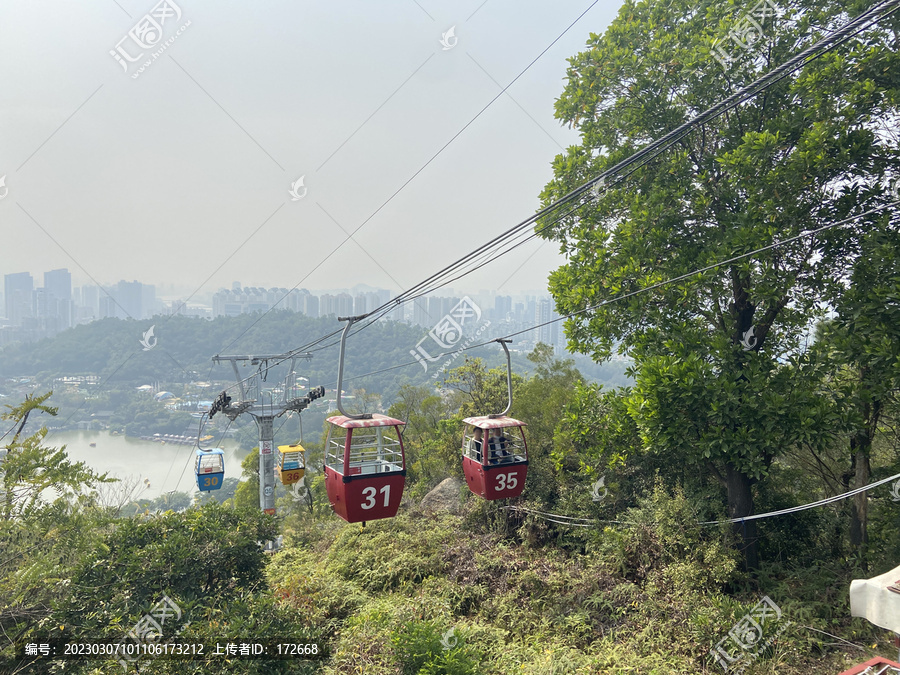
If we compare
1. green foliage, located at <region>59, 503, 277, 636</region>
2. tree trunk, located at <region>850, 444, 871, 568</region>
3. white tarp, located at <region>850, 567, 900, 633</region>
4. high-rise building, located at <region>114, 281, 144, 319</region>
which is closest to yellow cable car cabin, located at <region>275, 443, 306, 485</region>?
green foliage, located at <region>59, 503, 277, 636</region>

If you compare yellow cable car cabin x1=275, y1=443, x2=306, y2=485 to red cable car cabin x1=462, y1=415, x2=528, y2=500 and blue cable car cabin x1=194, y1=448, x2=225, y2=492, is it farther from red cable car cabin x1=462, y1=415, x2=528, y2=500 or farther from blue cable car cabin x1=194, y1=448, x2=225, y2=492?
red cable car cabin x1=462, y1=415, x2=528, y2=500

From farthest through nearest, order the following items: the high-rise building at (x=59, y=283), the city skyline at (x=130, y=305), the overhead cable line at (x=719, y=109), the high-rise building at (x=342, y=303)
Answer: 1. the high-rise building at (x=59, y=283)
2. the city skyline at (x=130, y=305)
3. the high-rise building at (x=342, y=303)
4. the overhead cable line at (x=719, y=109)

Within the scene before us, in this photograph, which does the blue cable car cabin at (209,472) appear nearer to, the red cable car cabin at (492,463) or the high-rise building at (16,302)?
the red cable car cabin at (492,463)

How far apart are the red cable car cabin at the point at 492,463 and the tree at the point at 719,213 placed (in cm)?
263

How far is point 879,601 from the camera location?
4.73 metres

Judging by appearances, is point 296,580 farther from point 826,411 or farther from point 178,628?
point 826,411

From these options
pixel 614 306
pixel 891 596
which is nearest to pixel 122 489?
pixel 614 306

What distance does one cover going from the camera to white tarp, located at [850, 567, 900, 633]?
4621 millimetres

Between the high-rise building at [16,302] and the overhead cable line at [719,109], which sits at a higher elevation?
the high-rise building at [16,302]

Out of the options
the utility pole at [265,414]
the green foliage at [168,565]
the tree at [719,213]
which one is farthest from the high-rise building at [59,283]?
the tree at [719,213]

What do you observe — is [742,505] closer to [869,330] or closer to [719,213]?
[869,330]

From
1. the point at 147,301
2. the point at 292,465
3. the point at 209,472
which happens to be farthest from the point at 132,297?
the point at 292,465

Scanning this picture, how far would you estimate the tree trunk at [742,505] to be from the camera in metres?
10.4

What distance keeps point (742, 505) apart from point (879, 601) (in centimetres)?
606
